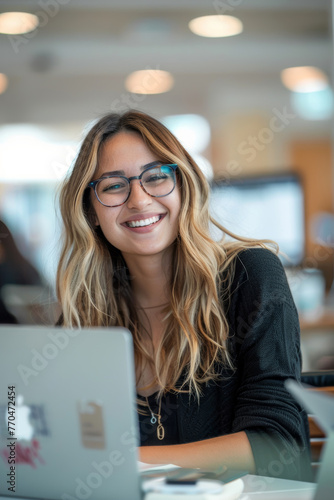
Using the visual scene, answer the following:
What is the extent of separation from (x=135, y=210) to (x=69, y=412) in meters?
0.79

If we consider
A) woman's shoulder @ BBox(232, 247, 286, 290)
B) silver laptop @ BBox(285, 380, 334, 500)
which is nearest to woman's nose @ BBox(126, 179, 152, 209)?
woman's shoulder @ BBox(232, 247, 286, 290)

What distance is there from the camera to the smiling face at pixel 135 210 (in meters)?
1.65

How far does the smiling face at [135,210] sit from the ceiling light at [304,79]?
5.06 m

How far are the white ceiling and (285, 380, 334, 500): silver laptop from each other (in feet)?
13.2

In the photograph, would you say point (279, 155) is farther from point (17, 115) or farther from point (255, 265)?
point (255, 265)

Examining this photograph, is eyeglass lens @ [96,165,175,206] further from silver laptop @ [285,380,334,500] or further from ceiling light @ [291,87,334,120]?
ceiling light @ [291,87,334,120]

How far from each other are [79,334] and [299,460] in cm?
72

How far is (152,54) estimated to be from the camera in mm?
5941

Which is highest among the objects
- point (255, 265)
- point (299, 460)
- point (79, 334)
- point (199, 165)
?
point (199, 165)

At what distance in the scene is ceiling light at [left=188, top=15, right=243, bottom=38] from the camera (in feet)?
17.4

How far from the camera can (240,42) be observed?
580 centimetres

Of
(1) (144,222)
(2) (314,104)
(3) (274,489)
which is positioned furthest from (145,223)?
(2) (314,104)

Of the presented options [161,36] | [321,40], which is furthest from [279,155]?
[161,36]

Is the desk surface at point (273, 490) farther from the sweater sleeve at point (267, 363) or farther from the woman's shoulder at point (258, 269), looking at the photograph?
the woman's shoulder at point (258, 269)
